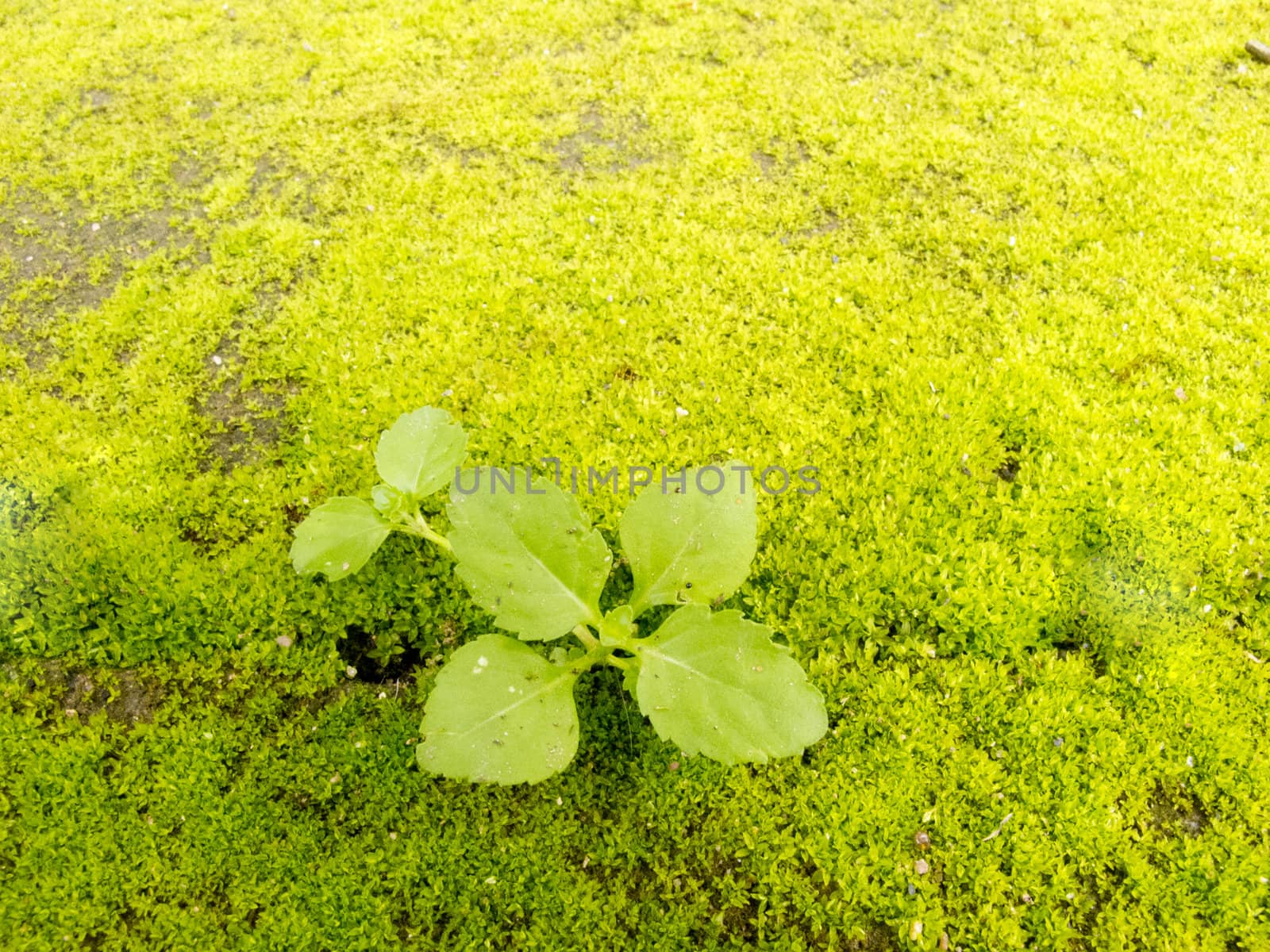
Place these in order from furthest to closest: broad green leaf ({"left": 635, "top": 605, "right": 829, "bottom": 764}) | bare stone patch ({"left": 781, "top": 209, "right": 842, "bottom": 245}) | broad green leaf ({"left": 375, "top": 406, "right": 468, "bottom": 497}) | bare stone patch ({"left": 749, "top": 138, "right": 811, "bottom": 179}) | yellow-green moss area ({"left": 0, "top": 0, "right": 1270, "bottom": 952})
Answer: bare stone patch ({"left": 749, "top": 138, "right": 811, "bottom": 179}) → bare stone patch ({"left": 781, "top": 209, "right": 842, "bottom": 245}) → broad green leaf ({"left": 375, "top": 406, "right": 468, "bottom": 497}) → yellow-green moss area ({"left": 0, "top": 0, "right": 1270, "bottom": 952}) → broad green leaf ({"left": 635, "top": 605, "right": 829, "bottom": 764})

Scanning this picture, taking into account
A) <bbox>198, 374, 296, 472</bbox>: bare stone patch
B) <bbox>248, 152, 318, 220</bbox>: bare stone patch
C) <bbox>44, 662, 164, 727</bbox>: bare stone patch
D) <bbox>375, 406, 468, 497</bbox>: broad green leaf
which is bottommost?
<bbox>44, 662, 164, 727</bbox>: bare stone patch

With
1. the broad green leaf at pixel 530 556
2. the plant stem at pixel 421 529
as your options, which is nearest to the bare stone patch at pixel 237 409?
the plant stem at pixel 421 529

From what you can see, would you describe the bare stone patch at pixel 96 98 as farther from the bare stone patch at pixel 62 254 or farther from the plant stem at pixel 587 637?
the plant stem at pixel 587 637

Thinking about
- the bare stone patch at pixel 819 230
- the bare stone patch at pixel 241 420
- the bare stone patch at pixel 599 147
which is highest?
the bare stone patch at pixel 599 147

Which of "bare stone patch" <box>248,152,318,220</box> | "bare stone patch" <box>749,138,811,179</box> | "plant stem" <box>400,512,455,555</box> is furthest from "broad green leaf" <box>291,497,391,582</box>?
"bare stone patch" <box>749,138,811,179</box>

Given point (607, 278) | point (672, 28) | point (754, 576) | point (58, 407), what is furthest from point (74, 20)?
point (754, 576)

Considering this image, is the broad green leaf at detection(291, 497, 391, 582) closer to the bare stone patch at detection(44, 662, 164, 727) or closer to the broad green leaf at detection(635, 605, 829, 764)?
the bare stone patch at detection(44, 662, 164, 727)

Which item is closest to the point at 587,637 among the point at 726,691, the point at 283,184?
the point at 726,691

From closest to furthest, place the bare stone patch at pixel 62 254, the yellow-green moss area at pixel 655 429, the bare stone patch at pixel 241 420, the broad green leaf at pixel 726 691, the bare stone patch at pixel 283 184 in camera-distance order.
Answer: the broad green leaf at pixel 726 691
the yellow-green moss area at pixel 655 429
the bare stone patch at pixel 241 420
the bare stone patch at pixel 62 254
the bare stone patch at pixel 283 184

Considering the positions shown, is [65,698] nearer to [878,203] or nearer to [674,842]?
[674,842]
